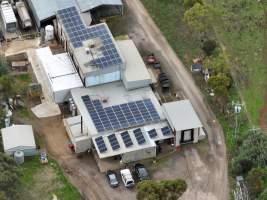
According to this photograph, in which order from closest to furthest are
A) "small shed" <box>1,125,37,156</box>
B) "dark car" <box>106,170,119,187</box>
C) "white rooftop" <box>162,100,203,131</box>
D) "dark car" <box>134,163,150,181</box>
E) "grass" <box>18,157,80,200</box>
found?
"grass" <box>18,157,80,200</box>
"dark car" <box>106,170,119,187</box>
"dark car" <box>134,163,150,181</box>
"small shed" <box>1,125,37,156</box>
"white rooftop" <box>162,100,203,131</box>

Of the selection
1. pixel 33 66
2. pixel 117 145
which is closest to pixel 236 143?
pixel 117 145

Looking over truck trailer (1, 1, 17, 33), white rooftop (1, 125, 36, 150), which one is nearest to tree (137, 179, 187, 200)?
white rooftop (1, 125, 36, 150)

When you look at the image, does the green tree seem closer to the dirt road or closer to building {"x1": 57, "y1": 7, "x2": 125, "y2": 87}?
the dirt road

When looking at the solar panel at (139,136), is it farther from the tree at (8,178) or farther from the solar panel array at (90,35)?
the tree at (8,178)

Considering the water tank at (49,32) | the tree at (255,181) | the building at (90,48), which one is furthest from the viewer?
the water tank at (49,32)

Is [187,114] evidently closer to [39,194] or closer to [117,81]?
[117,81]

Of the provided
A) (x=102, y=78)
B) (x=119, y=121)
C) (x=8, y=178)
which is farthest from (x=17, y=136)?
(x=102, y=78)

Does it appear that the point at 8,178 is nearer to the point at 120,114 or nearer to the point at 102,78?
the point at 120,114

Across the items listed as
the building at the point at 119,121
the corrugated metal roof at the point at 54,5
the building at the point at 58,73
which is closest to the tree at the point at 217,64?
the building at the point at 119,121
